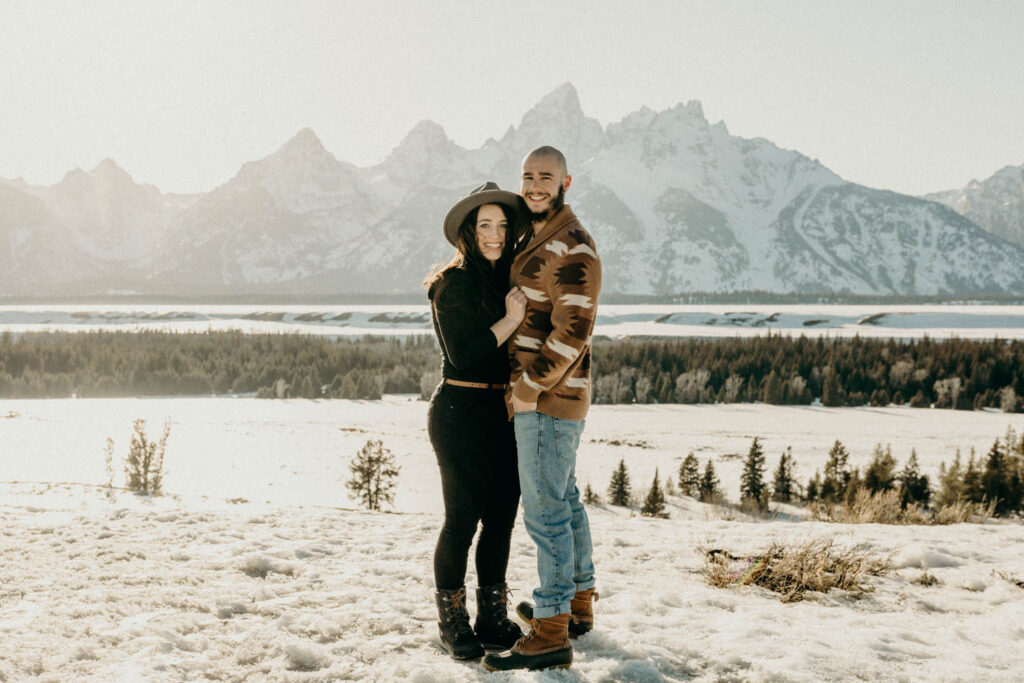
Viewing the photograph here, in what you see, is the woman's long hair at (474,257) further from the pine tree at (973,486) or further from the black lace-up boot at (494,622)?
the pine tree at (973,486)

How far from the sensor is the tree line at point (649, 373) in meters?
63.2

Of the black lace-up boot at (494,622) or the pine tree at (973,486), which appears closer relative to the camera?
the black lace-up boot at (494,622)

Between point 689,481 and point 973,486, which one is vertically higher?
point 973,486

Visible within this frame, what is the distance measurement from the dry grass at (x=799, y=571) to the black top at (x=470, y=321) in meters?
3.15

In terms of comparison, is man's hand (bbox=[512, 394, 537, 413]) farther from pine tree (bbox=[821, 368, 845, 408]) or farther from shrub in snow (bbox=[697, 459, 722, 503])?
pine tree (bbox=[821, 368, 845, 408])

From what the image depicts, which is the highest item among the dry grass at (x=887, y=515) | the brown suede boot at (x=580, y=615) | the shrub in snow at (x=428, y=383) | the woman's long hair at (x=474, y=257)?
the woman's long hair at (x=474, y=257)

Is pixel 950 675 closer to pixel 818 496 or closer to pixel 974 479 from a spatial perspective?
pixel 974 479

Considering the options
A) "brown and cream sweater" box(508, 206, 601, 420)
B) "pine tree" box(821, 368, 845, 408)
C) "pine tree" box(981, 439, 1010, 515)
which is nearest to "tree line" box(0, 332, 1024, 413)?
"pine tree" box(821, 368, 845, 408)

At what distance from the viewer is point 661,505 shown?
20.2 m

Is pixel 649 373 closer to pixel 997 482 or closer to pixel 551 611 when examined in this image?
pixel 997 482

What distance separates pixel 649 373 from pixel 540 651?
66301 mm

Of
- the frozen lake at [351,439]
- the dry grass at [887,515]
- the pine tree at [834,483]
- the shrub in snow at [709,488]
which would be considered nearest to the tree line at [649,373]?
the frozen lake at [351,439]

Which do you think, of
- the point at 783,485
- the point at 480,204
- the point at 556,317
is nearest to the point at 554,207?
the point at 480,204

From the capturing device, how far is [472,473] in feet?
13.6
